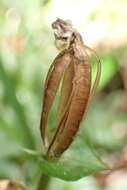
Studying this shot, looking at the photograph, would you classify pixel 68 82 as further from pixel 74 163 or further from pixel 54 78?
pixel 74 163

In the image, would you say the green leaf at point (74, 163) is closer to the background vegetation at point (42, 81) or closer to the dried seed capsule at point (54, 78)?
the dried seed capsule at point (54, 78)

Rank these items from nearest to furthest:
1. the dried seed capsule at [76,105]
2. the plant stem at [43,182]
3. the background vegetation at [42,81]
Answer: the dried seed capsule at [76,105] → the plant stem at [43,182] → the background vegetation at [42,81]

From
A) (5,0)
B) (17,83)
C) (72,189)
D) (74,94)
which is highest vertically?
(74,94)

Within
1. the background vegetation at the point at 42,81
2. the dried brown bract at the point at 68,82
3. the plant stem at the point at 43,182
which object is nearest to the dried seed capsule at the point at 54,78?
the dried brown bract at the point at 68,82

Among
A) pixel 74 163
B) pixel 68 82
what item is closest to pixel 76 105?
pixel 68 82

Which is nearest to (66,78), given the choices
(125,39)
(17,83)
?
(17,83)

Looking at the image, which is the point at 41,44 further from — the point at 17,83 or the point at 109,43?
the point at 109,43
